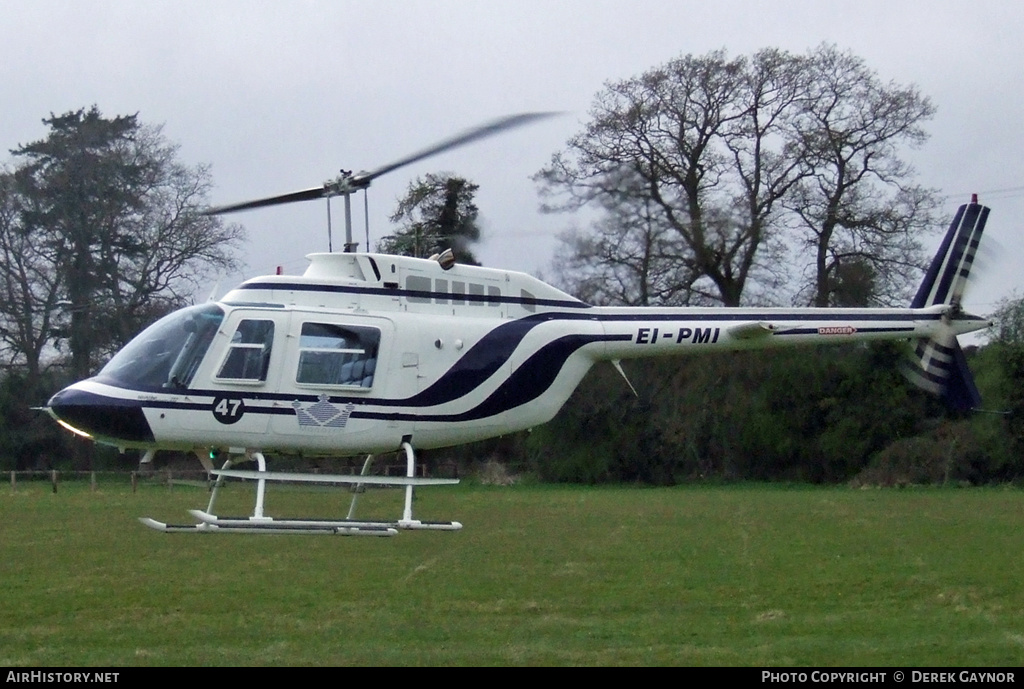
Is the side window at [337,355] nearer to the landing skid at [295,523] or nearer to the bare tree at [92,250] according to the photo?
the landing skid at [295,523]

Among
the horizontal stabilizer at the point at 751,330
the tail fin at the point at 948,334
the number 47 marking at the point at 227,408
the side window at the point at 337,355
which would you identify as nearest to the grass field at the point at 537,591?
the number 47 marking at the point at 227,408

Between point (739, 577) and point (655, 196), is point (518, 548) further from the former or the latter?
point (655, 196)

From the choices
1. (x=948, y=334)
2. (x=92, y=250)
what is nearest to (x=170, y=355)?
(x=948, y=334)

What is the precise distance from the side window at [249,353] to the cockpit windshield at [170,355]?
23cm

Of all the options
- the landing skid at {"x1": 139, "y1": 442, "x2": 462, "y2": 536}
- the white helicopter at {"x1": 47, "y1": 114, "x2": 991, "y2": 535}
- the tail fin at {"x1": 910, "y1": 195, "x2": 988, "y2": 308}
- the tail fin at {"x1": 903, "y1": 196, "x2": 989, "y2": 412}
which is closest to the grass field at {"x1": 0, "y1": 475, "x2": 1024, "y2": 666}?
the landing skid at {"x1": 139, "y1": 442, "x2": 462, "y2": 536}

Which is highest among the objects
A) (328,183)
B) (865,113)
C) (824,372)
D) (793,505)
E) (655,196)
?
(865,113)

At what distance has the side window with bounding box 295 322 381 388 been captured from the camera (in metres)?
13.1

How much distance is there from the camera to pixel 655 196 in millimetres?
29172

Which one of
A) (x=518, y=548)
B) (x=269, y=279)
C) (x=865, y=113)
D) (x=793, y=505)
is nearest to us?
(x=269, y=279)

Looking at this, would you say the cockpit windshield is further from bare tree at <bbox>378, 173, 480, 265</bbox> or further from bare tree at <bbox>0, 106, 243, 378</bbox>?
bare tree at <bbox>0, 106, 243, 378</bbox>

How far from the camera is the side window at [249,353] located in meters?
12.9

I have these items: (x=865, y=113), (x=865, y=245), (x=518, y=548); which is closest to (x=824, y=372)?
(x=865, y=245)

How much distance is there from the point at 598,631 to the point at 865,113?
2671 cm
